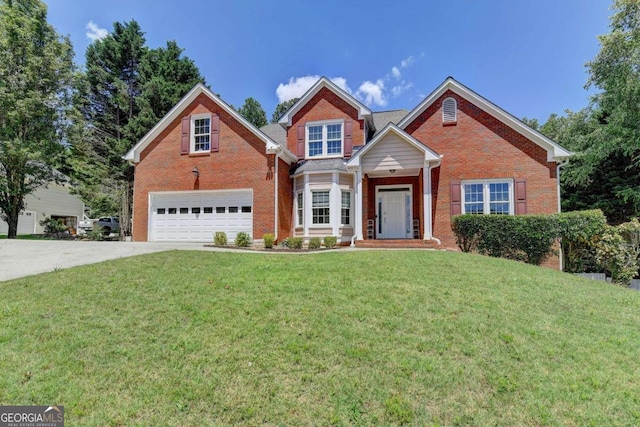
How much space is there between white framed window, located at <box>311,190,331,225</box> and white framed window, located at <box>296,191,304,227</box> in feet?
2.36

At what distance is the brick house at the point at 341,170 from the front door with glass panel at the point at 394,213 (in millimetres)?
47

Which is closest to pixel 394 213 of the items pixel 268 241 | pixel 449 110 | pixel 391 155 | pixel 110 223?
pixel 391 155

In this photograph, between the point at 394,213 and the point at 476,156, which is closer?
the point at 476,156

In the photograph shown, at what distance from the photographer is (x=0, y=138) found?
19.0m

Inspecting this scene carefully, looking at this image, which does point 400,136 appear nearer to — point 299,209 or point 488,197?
point 488,197

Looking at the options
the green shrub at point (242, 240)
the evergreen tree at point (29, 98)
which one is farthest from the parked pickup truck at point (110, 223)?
the green shrub at point (242, 240)

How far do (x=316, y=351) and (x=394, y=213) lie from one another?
477 inches

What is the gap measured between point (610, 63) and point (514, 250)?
1463 cm

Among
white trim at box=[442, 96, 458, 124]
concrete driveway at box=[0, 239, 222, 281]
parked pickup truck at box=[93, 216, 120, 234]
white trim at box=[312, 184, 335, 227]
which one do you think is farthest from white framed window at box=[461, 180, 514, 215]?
parked pickup truck at box=[93, 216, 120, 234]

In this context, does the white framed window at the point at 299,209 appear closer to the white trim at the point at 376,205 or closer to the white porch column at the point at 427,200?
the white trim at the point at 376,205

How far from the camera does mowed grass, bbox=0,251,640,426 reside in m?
3.29

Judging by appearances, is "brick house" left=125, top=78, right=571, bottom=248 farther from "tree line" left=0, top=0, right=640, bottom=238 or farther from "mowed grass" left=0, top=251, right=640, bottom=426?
"tree line" left=0, top=0, right=640, bottom=238

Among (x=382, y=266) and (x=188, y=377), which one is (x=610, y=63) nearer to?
(x=382, y=266)

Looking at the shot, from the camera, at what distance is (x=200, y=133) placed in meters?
16.4
